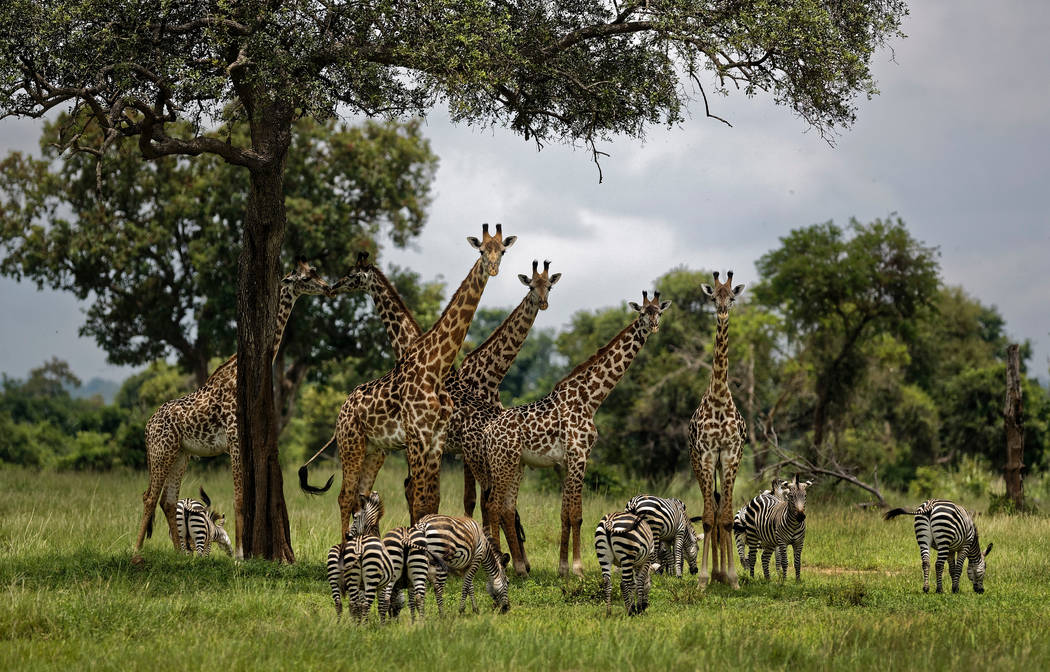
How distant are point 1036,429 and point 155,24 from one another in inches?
1127

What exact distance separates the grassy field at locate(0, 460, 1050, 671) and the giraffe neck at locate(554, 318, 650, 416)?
2.12 m

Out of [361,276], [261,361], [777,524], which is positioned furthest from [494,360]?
[777,524]

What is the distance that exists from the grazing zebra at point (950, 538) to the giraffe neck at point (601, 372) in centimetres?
368

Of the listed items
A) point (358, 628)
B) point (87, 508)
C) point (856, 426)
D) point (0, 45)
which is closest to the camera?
point (358, 628)

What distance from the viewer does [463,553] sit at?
971 centimetres

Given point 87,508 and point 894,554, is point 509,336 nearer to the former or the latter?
point 894,554

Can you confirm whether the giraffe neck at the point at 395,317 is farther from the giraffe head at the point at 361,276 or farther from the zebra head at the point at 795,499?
the zebra head at the point at 795,499

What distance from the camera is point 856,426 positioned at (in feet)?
122

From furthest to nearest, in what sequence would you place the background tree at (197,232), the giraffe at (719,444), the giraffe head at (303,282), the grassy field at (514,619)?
1. the background tree at (197,232)
2. the giraffe head at (303,282)
3. the giraffe at (719,444)
4. the grassy field at (514,619)

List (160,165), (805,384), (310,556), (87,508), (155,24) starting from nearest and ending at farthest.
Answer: (155,24) < (310,556) < (87,508) < (160,165) < (805,384)

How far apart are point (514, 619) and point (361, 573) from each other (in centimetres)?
154

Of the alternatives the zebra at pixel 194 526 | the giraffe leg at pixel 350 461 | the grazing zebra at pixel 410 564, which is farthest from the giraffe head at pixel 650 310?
the zebra at pixel 194 526

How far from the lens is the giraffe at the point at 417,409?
12.4 metres

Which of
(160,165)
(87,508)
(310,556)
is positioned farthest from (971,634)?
(160,165)
